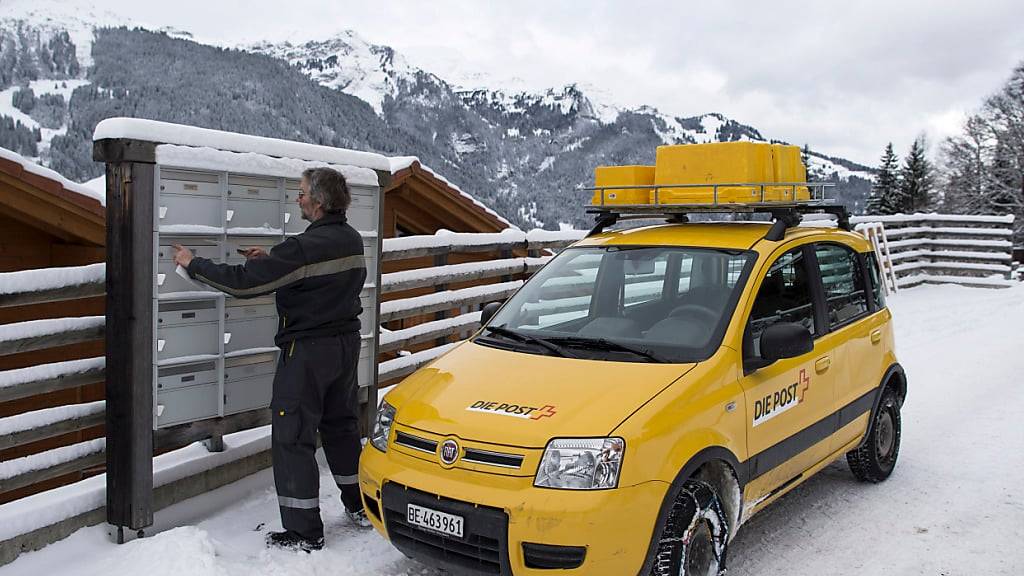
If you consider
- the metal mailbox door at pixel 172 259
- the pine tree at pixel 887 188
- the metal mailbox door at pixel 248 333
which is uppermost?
the pine tree at pixel 887 188

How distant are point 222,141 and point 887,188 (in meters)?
61.9

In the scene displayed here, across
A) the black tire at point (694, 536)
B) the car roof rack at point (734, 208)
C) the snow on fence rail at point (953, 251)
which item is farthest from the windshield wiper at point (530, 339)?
the snow on fence rail at point (953, 251)

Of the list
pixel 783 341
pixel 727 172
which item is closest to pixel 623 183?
pixel 727 172

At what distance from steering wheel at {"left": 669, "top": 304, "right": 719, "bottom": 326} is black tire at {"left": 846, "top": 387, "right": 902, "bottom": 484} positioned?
2.08m

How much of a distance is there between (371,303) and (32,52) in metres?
114

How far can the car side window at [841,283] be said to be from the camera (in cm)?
543

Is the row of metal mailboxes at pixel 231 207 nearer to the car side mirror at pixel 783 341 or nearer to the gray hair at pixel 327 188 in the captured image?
the gray hair at pixel 327 188

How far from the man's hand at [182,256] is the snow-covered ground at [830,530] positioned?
1.41 metres

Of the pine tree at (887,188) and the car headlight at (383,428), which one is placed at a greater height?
the pine tree at (887,188)

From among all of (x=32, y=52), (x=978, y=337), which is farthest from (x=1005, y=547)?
(x=32, y=52)

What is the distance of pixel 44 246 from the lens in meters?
8.55

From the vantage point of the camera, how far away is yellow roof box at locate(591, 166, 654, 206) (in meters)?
6.07

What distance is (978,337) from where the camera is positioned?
12047mm

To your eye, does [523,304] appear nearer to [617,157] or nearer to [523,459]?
[523,459]
